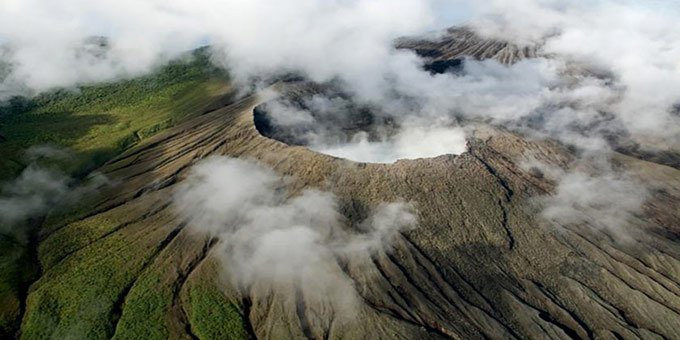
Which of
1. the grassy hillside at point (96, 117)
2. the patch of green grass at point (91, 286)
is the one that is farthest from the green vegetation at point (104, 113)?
the patch of green grass at point (91, 286)

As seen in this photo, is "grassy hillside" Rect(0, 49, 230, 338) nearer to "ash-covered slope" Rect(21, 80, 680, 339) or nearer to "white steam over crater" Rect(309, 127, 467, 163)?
"ash-covered slope" Rect(21, 80, 680, 339)

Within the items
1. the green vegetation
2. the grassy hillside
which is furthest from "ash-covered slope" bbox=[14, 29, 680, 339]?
the green vegetation

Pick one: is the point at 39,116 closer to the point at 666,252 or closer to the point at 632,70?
the point at 666,252

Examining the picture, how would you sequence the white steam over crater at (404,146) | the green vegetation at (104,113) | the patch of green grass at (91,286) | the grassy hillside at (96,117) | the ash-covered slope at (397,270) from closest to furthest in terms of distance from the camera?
the patch of green grass at (91,286), the ash-covered slope at (397,270), the grassy hillside at (96,117), the white steam over crater at (404,146), the green vegetation at (104,113)

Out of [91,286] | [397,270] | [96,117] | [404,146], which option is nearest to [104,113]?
[96,117]

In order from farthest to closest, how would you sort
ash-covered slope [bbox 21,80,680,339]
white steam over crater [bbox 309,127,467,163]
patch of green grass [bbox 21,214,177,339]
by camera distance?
white steam over crater [bbox 309,127,467,163] → ash-covered slope [bbox 21,80,680,339] → patch of green grass [bbox 21,214,177,339]

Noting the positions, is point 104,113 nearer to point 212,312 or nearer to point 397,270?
point 212,312

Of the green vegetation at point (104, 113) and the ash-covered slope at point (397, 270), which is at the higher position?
the green vegetation at point (104, 113)

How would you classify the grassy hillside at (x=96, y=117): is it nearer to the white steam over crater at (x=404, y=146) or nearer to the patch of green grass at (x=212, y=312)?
the patch of green grass at (x=212, y=312)
